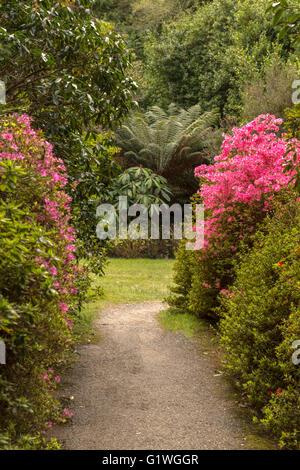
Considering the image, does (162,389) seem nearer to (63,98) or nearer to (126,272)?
(63,98)

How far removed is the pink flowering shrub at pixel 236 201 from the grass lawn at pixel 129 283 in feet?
6.13

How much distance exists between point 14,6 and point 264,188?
3597mm

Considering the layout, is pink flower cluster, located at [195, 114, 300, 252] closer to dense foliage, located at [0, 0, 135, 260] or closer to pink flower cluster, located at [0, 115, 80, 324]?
dense foliage, located at [0, 0, 135, 260]

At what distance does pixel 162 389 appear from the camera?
4762 millimetres

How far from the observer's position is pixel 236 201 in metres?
6.48

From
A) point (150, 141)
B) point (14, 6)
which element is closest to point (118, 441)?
point (14, 6)

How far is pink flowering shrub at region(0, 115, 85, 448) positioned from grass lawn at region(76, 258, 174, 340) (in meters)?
2.91

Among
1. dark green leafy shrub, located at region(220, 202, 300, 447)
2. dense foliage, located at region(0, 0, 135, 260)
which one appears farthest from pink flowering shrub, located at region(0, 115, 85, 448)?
dark green leafy shrub, located at region(220, 202, 300, 447)

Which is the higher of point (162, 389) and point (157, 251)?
point (157, 251)

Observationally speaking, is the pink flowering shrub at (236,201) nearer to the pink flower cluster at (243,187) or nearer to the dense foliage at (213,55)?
the pink flower cluster at (243,187)

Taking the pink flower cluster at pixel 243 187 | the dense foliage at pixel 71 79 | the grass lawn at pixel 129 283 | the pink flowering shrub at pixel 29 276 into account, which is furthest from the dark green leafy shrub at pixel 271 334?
the grass lawn at pixel 129 283

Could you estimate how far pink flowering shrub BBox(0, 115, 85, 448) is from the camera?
2.89 metres

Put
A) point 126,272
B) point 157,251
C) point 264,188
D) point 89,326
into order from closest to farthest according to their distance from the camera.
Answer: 1. point 264,188
2. point 89,326
3. point 126,272
4. point 157,251

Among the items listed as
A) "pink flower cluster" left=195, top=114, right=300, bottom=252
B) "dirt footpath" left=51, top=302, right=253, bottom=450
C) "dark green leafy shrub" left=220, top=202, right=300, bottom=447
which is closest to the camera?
"dark green leafy shrub" left=220, top=202, right=300, bottom=447
